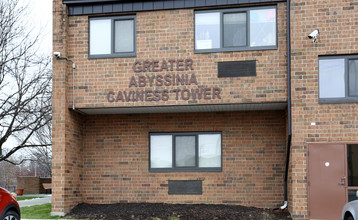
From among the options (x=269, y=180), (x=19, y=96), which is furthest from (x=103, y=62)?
(x=19, y=96)

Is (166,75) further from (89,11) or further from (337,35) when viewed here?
(337,35)

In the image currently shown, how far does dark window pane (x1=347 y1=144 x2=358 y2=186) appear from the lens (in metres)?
11.3

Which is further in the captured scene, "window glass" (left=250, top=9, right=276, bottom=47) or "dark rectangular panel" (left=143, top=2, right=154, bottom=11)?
"dark rectangular panel" (left=143, top=2, right=154, bottom=11)

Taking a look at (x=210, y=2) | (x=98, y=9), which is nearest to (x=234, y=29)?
(x=210, y=2)

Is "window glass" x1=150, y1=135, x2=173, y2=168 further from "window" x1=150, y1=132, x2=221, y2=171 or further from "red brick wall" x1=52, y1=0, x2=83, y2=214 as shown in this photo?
"red brick wall" x1=52, y1=0, x2=83, y2=214

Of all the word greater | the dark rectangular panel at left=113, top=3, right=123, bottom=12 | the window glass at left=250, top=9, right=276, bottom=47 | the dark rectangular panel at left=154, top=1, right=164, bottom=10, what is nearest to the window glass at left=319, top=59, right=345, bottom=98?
the window glass at left=250, top=9, right=276, bottom=47

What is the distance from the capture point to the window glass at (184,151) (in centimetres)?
1351

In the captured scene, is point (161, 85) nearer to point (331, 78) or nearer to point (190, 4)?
point (190, 4)

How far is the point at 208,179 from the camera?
523 inches

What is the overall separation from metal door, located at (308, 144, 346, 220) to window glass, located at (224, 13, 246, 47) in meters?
3.54

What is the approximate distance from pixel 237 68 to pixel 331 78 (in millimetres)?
2512

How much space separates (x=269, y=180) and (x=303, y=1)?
518 cm

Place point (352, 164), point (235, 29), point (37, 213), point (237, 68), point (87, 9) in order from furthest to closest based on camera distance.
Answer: point (37, 213), point (87, 9), point (235, 29), point (237, 68), point (352, 164)

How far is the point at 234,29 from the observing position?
12586 millimetres
